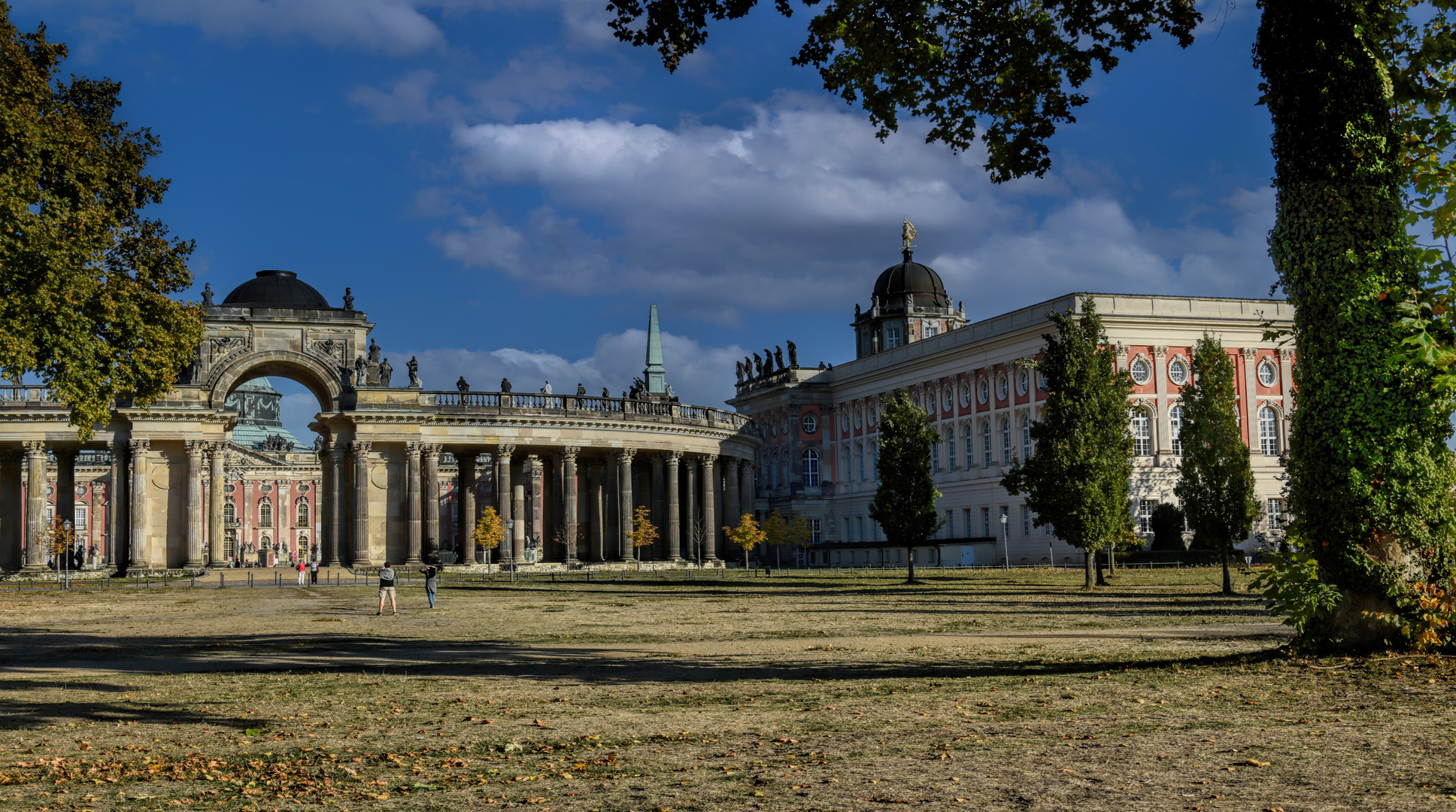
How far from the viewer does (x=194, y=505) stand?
72.0 meters

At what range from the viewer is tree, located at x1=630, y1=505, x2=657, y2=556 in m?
81.8

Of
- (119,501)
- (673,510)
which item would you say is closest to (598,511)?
(673,510)

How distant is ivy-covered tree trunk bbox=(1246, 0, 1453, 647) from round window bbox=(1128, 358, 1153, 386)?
7304cm

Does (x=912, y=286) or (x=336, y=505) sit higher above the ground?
(x=912, y=286)

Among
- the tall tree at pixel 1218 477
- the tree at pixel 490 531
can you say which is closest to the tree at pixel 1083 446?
the tall tree at pixel 1218 477

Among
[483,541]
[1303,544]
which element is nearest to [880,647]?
[1303,544]

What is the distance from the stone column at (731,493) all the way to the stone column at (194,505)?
36357mm

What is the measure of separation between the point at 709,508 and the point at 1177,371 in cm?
3407

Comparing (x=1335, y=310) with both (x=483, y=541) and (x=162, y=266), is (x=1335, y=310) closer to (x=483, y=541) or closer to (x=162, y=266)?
(x=162, y=266)

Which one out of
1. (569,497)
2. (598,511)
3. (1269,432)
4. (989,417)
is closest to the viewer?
(569,497)

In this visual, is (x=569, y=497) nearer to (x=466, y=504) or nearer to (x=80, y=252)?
(x=466, y=504)

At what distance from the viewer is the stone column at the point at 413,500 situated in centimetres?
7331

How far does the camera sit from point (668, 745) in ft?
38.6

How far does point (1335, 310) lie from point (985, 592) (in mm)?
29999
